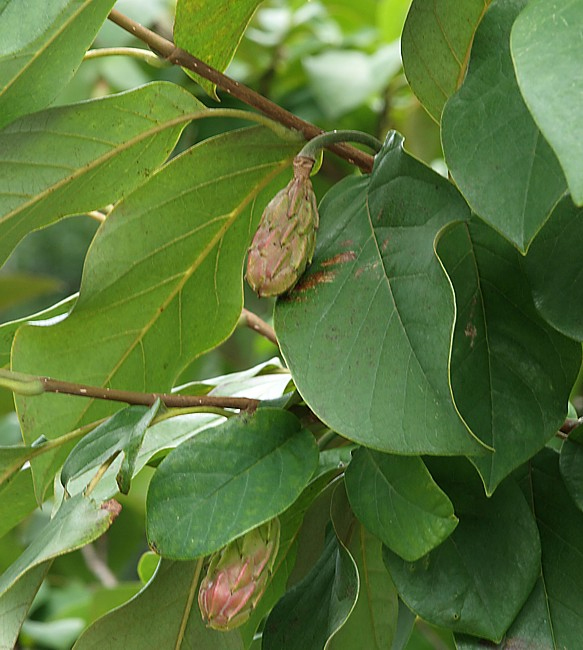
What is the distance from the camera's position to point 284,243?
0.47 meters

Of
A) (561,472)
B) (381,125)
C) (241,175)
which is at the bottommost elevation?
(381,125)

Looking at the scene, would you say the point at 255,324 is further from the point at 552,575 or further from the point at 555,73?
the point at 555,73

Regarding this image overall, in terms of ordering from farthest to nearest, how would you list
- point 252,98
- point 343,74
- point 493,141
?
point 343,74 → point 252,98 → point 493,141

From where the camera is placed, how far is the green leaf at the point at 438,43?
0.50 meters

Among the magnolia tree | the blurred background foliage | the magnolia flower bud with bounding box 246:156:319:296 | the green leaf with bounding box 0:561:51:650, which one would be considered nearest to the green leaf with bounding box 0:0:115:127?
the magnolia tree

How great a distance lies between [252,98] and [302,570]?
268 mm

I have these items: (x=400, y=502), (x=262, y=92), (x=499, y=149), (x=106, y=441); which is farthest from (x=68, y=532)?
(x=262, y=92)

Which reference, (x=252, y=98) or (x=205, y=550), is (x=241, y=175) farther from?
(x=205, y=550)

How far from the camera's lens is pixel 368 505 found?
0.46 m

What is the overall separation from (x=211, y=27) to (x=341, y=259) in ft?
0.57

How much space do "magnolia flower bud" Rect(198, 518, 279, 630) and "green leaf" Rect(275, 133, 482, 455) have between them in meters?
0.08

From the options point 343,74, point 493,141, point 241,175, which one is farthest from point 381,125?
point 493,141

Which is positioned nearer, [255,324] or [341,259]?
[341,259]

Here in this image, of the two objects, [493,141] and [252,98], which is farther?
[252,98]
